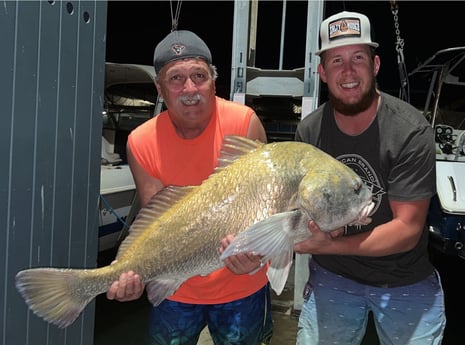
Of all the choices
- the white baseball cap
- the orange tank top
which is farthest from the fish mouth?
the white baseball cap

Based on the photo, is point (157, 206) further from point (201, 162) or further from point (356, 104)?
point (356, 104)

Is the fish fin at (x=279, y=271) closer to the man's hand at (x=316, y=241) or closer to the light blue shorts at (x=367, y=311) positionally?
the man's hand at (x=316, y=241)

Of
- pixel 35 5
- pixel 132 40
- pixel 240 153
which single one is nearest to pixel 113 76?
pixel 35 5

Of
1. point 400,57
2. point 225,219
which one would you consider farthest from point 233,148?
point 400,57

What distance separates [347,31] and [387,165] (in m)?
0.77

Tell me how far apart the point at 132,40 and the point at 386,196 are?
16.0 meters

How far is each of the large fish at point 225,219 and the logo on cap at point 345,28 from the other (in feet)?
2.49

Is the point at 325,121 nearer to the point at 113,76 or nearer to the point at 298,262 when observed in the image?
the point at 298,262

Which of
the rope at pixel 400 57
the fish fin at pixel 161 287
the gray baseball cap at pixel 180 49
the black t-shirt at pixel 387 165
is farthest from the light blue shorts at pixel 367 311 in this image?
the rope at pixel 400 57

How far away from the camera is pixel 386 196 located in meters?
2.56

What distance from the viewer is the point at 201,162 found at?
2.67 metres

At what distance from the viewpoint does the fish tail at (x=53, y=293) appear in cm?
210

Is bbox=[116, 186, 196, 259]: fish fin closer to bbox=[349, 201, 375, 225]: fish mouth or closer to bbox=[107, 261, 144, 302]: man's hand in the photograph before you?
bbox=[107, 261, 144, 302]: man's hand

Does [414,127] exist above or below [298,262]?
above
